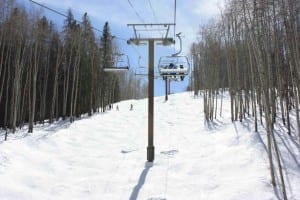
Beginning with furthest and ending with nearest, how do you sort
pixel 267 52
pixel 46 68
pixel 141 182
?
pixel 46 68, pixel 141 182, pixel 267 52

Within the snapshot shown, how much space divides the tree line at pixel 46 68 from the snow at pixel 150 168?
696cm

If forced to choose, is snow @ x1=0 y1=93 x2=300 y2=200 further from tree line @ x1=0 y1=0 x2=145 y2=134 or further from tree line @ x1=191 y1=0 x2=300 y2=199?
tree line @ x1=0 y1=0 x2=145 y2=134

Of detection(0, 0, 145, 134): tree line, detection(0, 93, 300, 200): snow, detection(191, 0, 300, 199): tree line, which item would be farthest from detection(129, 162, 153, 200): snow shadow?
detection(0, 0, 145, 134): tree line

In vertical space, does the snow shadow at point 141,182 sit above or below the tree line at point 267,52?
below

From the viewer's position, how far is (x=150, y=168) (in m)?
11.6

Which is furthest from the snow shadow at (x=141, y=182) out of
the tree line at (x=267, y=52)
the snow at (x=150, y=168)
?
the tree line at (x=267, y=52)

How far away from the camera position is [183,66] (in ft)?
48.4

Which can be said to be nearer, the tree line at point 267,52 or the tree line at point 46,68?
the tree line at point 267,52

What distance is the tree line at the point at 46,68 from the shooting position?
20.8m

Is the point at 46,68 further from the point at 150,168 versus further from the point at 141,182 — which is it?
the point at 141,182

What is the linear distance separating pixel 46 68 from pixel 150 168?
17.5m

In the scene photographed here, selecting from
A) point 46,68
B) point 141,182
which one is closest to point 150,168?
point 141,182

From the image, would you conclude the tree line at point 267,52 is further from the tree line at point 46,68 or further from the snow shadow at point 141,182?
the tree line at point 46,68

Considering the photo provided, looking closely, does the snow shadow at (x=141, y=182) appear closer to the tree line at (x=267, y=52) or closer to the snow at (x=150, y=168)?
the snow at (x=150, y=168)
